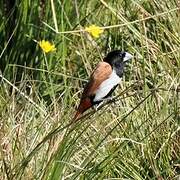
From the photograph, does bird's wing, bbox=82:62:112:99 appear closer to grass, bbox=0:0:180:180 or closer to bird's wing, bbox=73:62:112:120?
bird's wing, bbox=73:62:112:120

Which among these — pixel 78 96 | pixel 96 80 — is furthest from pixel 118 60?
pixel 78 96

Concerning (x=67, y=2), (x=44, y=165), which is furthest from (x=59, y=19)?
(x=44, y=165)

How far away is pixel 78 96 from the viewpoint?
13.2 feet

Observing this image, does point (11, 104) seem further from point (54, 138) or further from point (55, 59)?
point (55, 59)

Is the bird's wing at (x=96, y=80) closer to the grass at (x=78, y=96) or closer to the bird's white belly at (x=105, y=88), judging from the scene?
the bird's white belly at (x=105, y=88)

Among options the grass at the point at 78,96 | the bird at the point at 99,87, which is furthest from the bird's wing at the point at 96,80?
the grass at the point at 78,96

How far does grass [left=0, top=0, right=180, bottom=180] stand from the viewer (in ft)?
9.68

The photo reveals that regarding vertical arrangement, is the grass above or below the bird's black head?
below

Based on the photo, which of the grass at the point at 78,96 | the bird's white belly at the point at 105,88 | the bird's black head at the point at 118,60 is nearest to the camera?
the grass at the point at 78,96

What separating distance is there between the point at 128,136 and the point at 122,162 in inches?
4.3

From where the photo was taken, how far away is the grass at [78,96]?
2.95 metres

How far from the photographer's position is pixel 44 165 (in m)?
3.02

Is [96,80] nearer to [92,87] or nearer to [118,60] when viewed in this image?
[92,87]

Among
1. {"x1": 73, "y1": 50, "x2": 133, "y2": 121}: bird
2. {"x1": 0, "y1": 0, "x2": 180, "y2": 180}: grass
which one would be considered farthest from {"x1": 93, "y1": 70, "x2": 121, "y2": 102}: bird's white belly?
{"x1": 0, "y1": 0, "x2": 180, "y2": 180}: grass
